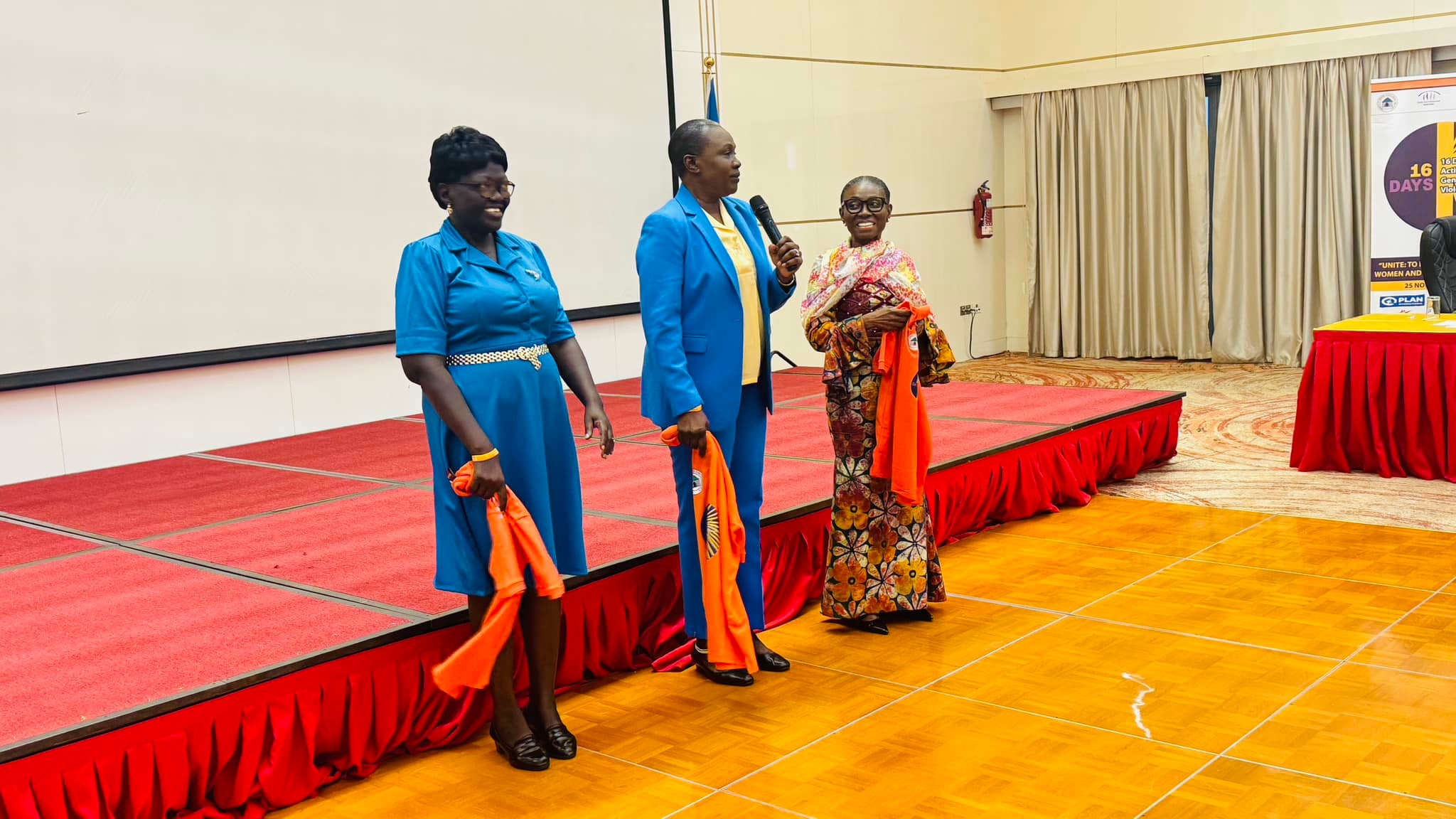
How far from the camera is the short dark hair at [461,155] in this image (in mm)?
2580

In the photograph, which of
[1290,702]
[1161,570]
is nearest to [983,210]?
[1161,570]

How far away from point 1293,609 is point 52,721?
3222mm

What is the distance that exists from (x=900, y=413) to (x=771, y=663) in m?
0.77

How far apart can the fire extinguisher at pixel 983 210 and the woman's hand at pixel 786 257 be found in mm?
7852

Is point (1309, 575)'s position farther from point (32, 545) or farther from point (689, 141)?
point (32, 545)

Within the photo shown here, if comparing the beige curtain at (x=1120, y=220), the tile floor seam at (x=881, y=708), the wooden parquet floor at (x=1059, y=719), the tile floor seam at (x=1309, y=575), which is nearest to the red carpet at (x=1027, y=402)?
the tile floor seam at (x=1309, y=575)

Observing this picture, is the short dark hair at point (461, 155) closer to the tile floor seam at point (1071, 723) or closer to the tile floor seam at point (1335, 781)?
the tile floor seam at point (1071, 723)

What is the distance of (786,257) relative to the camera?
10.0ft

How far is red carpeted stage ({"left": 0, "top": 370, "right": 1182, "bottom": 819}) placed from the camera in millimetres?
2502

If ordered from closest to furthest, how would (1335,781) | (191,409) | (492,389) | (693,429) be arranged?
(1335,781), (492,389), (693,429), (191,409)

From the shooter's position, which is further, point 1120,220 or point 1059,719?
point 1120,220

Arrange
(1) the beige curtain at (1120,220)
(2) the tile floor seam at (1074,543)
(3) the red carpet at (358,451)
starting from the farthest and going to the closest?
(1) the beige curtain at (1120,220), (3) the red carpet at (358,451), (2) the tile floor seam at (1074,543)

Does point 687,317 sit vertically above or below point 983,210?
below

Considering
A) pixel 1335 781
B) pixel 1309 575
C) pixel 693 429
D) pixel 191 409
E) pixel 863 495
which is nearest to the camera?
pixel 1335 781
